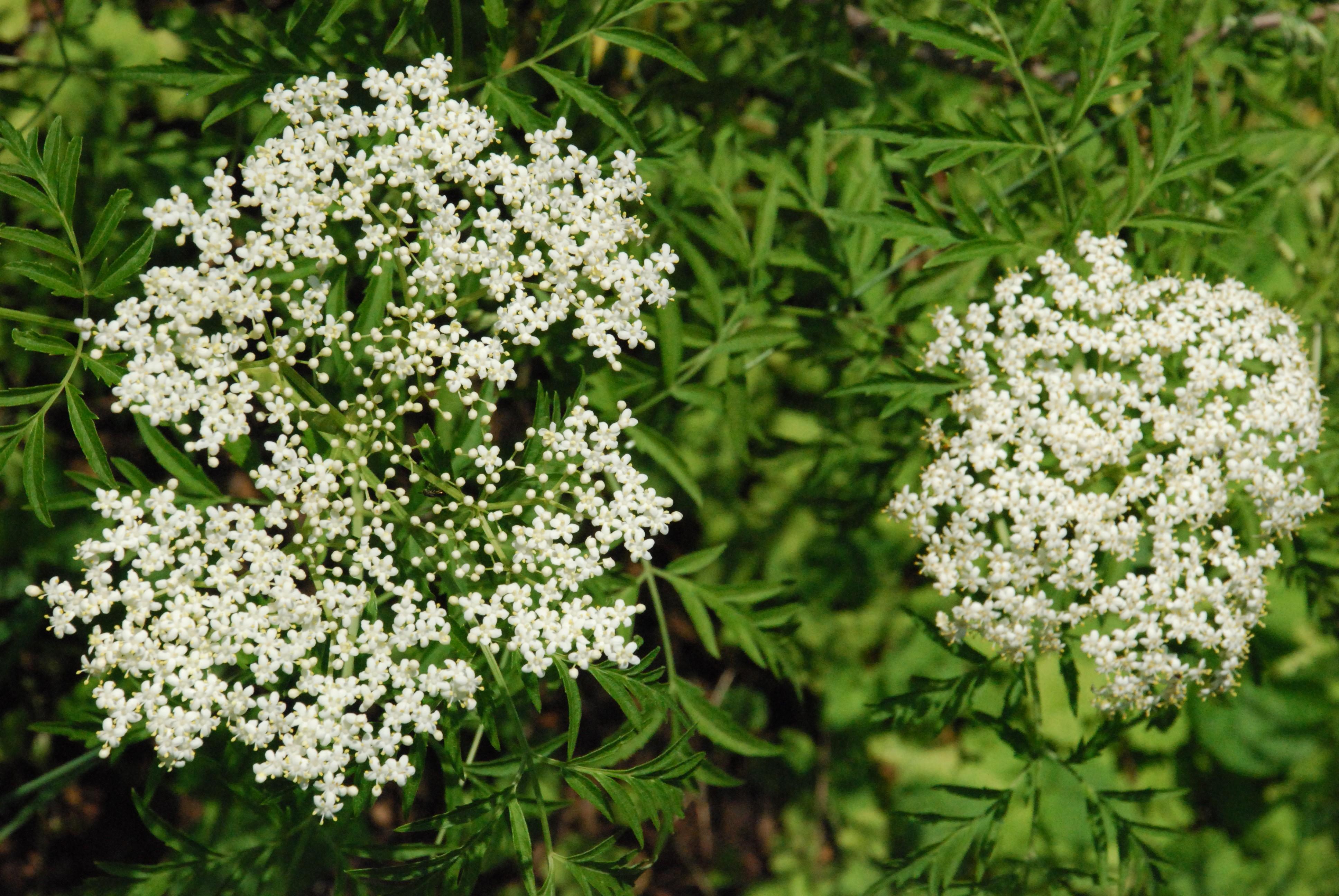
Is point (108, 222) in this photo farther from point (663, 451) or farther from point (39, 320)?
point (663, 451)

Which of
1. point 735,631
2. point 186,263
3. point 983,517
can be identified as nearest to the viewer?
point 983,517

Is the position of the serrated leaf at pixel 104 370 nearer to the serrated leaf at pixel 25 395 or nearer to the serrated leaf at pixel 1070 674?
the serrated leaf at pixel 25 395

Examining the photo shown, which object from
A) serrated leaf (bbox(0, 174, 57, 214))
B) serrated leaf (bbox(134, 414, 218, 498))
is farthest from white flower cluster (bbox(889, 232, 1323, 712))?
serrated leaf (bbox(0, 174, 57, 214))

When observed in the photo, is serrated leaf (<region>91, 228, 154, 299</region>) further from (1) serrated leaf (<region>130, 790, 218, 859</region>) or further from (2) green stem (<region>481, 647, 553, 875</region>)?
(1) serrated leaf (<region>130, 790, 218, 859</region>)

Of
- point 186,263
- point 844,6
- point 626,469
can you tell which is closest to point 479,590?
point 626,469

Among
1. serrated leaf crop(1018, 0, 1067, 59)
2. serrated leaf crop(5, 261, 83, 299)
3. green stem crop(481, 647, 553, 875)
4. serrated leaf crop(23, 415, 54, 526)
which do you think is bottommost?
green stem crop(481, 647, 553, 875)

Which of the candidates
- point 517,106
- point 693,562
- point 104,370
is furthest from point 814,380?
point 104,370

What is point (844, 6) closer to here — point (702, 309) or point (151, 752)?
point (702, 309)
